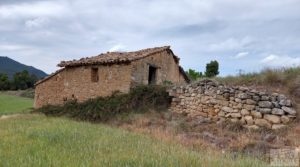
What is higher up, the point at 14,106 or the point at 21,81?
the point at 21,81

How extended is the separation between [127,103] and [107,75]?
8.55ft

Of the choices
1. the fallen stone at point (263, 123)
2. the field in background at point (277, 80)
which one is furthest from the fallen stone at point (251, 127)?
the field in background at point (277, 80)

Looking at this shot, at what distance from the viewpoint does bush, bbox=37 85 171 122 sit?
18.2 metres

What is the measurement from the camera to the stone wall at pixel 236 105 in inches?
528

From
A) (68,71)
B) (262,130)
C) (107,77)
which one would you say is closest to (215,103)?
(262,130)

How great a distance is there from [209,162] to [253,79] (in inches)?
407

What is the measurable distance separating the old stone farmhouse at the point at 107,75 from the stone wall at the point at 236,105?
11.3ft

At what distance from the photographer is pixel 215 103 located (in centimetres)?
1542

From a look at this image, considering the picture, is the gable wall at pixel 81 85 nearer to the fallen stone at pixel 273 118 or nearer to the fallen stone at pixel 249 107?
the fallen stone at pixel 249 107

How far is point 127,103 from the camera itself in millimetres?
18500

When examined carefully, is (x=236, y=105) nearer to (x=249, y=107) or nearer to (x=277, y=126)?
(x=249, y=107)

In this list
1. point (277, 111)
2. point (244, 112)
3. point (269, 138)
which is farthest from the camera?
point (244, 112)

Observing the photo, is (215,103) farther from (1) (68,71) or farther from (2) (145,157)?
(1) (68,71)

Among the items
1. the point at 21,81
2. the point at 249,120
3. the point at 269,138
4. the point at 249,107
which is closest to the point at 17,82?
the point at 21,81
